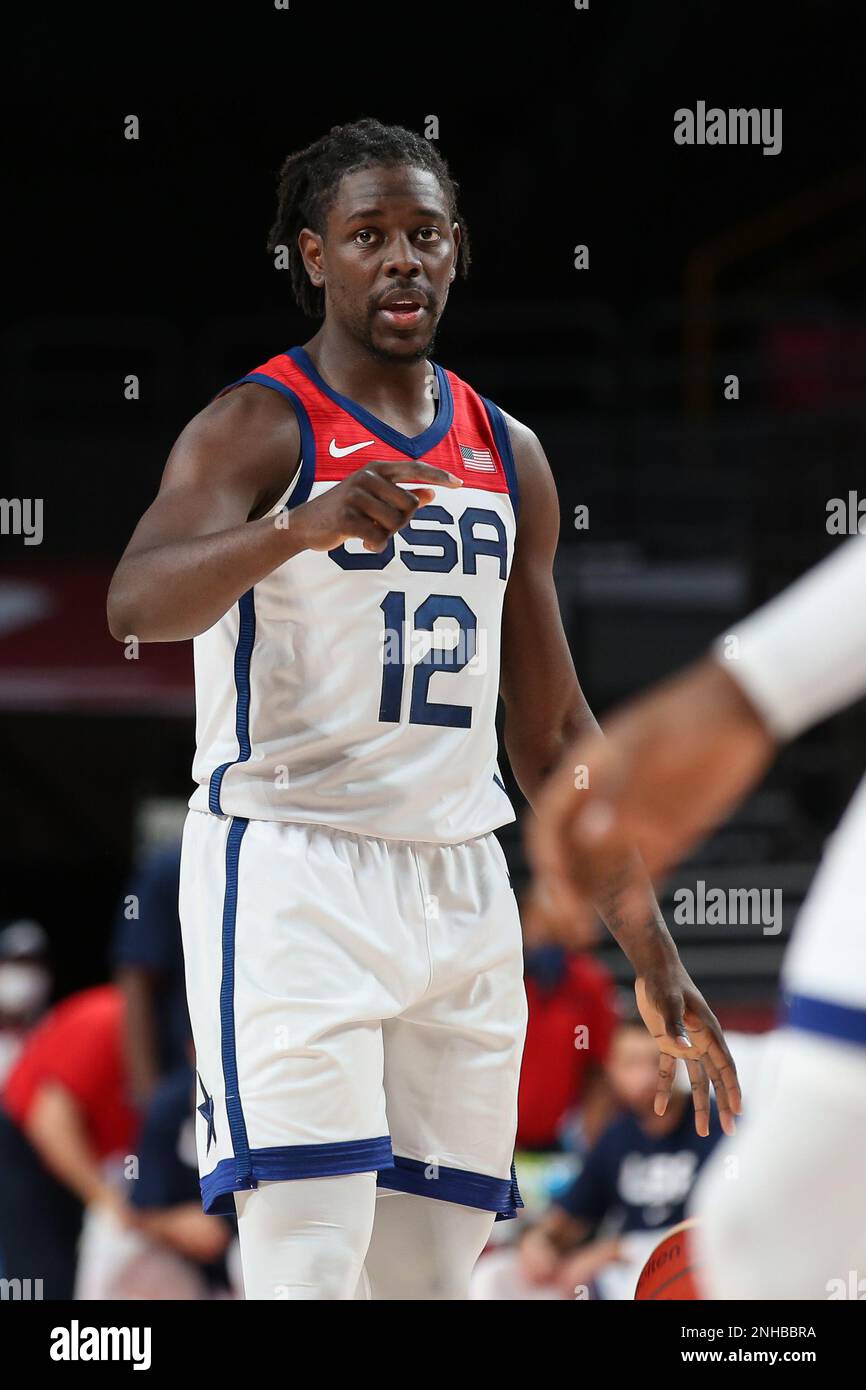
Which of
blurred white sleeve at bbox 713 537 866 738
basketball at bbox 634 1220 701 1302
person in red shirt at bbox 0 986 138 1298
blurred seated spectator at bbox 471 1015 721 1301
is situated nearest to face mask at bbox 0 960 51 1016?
person in red shirt at bbox 0 986 138 1298

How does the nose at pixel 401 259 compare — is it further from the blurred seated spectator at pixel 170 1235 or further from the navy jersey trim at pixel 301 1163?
the blurred seated spectator at pixel 170 1235

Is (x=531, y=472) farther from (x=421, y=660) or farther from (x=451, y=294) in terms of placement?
(x=451, y=294)

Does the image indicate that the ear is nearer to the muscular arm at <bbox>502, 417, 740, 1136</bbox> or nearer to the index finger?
the muscular arm at <bbox>502, 417, 740, 1136</bbox>

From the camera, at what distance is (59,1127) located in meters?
5.42

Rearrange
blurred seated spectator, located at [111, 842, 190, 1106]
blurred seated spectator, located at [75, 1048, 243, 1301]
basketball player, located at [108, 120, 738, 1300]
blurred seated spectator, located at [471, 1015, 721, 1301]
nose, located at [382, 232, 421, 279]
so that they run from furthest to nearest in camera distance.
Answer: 1. blurred seated spectator, located at [111, 842, 190, 1106]
2. blurred seated spectator, located at [75, 1048, 243, 1301]
3. blurred seated spectator, located at [471, 1015, 721, 1301]
4. nose, located at [382, 232, 421, 279]
5. basketball player, located at [108, 120, 738, 1300]

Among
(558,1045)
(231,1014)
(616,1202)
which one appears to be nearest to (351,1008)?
(231,1014)

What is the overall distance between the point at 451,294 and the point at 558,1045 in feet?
20.3

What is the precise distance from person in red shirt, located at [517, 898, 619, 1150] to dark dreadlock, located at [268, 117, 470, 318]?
10.4 feet

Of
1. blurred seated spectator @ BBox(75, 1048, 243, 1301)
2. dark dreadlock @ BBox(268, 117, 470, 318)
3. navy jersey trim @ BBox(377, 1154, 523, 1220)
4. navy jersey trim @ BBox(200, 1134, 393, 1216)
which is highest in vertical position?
dark dreadlock @ BBox(268, 117, 470, 318)

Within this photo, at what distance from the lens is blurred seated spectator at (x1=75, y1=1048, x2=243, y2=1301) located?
5047 millimetres

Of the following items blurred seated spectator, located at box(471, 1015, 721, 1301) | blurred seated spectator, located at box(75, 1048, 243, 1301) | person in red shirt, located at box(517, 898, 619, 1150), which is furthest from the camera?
person in red shirt, located at box(517, 898, 619, 1150)

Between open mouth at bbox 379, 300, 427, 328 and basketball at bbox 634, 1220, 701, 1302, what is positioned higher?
open mouth at bbox 379, 300, 427, 328

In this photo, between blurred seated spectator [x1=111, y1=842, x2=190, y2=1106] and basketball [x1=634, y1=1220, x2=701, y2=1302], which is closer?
basketball [x1=634, y1=1220, x2=701, y2=1302]

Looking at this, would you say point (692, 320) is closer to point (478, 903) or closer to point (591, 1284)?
point (591, 1284)
